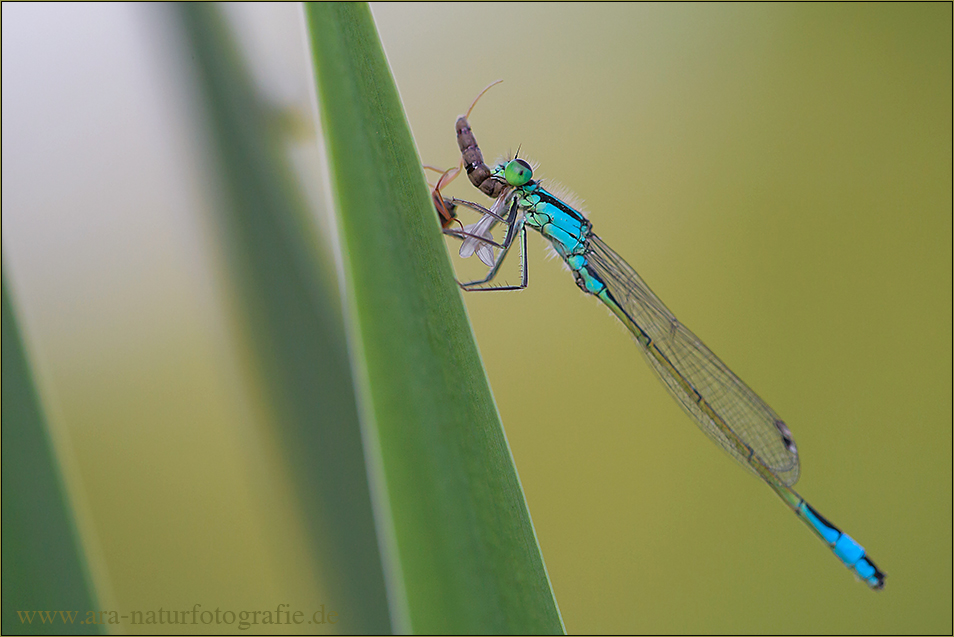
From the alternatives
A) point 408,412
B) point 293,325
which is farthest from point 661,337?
point 408,412

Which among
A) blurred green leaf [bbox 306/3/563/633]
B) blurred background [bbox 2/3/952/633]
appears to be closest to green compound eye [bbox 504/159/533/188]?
blurred green leaf [bbox 306/3/563/633]

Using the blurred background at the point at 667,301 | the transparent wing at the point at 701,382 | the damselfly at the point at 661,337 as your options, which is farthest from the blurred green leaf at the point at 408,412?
the blurred background at the point at 667,301

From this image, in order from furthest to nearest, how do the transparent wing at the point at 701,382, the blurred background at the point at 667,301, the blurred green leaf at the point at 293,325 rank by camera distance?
1. the blurred background at the point at 667,301
2. the transparent wing at the point at 701,382
3. the blurred green leaf at the point at 293,325

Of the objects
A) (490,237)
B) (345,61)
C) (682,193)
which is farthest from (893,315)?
(345,61)

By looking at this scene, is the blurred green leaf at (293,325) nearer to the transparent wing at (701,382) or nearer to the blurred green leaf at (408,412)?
the blurred green leaf at (408,412)

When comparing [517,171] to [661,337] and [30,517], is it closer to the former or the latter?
[661,337]

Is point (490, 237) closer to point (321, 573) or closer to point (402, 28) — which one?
point (321, 573)
